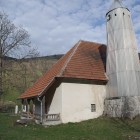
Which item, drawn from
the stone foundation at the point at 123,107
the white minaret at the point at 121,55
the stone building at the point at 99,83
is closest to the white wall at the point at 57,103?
the stone building at the point at 99,83

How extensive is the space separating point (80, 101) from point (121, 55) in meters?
5.14

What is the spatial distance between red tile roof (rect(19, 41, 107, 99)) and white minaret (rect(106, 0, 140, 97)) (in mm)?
1224

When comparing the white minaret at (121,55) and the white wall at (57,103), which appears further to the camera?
the white minaret at (121,55)

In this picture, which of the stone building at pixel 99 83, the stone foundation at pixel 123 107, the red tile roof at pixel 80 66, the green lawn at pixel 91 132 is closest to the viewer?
the green lawn at pixel 91 132

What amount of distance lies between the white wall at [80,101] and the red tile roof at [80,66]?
0.89 meters

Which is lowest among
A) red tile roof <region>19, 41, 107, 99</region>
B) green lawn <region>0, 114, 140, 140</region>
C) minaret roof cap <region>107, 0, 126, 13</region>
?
green lawn <region>0, 114, 140, 140</region>

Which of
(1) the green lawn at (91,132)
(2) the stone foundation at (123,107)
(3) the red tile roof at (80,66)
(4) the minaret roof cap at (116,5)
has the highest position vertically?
(4) the minaret roof cap at (116,5)

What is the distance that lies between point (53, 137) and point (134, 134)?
4.55 m

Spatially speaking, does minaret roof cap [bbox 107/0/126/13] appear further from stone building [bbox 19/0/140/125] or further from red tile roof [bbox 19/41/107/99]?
red tile roof [bbox 19/41/107/99]

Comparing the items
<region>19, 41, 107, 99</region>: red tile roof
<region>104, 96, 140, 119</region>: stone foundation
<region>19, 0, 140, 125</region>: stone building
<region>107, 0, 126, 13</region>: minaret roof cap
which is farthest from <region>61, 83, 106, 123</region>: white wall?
<region>107, 0, 126, 13</region>: minaret roof cap

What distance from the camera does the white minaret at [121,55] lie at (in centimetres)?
2128

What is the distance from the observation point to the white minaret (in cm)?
2128

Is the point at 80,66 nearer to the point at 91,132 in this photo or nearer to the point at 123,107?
the point at 123,107

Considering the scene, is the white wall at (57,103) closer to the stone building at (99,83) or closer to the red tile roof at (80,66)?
the stone building at (99,83)
